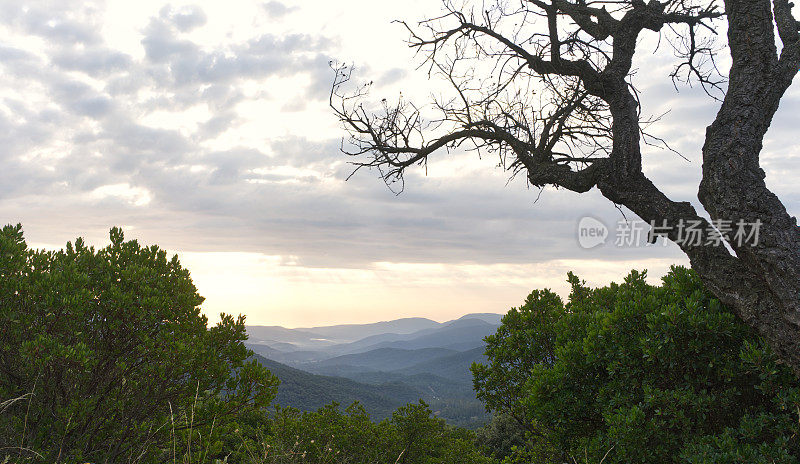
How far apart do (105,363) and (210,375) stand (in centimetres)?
120

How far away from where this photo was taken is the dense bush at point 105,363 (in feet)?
16.6

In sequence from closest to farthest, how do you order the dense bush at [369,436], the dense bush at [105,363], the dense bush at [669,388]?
the dense bush at [669,388], the dense bush at [105,363], the dense bush at [369,436]

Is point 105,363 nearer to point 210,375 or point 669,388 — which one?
point 210,375

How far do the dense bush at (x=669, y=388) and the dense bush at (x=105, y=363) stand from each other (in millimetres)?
4126

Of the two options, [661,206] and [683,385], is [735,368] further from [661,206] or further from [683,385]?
[661,206]

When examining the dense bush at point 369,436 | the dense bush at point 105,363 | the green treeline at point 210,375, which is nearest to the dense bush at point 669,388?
the green treeline at point 210,375

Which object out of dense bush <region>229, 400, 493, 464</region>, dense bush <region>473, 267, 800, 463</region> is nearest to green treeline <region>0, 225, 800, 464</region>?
dense bush <region>473, 267, 800, 463</region>

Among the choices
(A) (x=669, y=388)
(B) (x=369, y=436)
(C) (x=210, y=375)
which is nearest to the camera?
(A) (x=669, y=388)

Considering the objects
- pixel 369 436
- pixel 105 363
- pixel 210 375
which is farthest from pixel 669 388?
pixel 369 436

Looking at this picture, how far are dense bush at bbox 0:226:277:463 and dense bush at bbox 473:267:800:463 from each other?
413cm

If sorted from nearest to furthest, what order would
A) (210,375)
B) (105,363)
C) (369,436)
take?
(105,363) → (210,375) → (369,436)

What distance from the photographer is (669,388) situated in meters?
5.28

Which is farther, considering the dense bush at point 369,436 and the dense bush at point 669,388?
the dense bush at point 369,436

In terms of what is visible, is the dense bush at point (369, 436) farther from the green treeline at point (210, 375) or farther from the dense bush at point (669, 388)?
the dense bush at point (669, 388)
